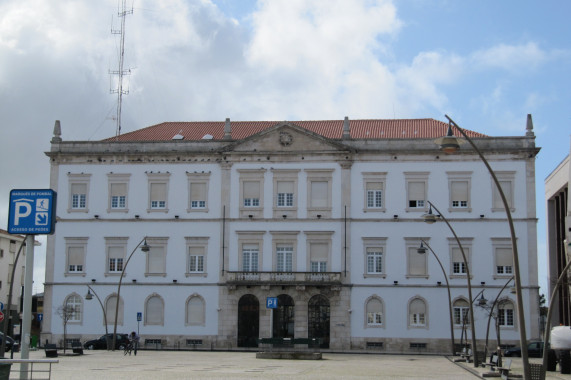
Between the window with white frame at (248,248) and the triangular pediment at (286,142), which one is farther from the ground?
the triangular pediment at (286,142)

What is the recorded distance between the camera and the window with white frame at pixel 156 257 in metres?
59.7

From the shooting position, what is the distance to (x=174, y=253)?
59656 millimetres

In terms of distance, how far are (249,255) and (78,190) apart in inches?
512

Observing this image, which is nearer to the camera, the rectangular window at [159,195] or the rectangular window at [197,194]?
the rectangular window at [197,194]

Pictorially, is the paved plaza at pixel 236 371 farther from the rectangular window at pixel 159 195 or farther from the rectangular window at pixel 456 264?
the rectangular window at pixel 159 195

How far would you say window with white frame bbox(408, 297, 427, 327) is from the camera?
57.6m

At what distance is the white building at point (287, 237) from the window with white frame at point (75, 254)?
0.08m

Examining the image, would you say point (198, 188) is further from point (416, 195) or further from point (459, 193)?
point (459, 193)

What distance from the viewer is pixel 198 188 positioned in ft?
197

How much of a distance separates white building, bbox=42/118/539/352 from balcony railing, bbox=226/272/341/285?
75 millimetres

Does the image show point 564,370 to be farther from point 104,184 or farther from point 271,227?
point 104,184

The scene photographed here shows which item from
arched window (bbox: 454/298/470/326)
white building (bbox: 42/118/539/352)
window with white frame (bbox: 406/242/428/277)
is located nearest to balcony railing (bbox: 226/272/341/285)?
white building (bbox: 42/118/539/352)

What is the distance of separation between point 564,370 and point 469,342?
72.8 ft

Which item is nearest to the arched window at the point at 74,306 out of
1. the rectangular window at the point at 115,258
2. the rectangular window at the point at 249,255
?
the rectangular window at the point at 115,258
